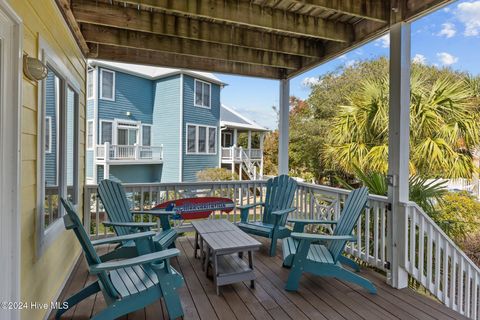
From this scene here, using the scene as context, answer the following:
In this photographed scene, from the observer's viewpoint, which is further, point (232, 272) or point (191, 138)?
point (191, 138)

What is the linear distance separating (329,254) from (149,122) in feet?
33.2

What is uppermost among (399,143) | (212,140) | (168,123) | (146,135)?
(168,123)

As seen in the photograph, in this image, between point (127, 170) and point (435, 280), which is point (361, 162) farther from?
point (127, 170)

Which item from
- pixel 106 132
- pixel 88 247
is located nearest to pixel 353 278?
pixel 88 247

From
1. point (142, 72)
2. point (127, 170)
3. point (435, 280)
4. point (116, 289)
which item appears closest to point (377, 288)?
point (435, 280)

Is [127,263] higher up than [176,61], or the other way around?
[176,61]

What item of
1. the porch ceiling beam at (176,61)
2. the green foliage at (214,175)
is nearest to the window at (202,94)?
the green foliage at (214,175)

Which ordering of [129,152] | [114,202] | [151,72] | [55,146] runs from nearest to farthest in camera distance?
[55,146] < [114,202] < [129,152] < [151,72]

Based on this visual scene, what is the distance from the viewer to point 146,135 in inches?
460

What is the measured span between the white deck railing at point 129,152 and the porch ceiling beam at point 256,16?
813 centimetres

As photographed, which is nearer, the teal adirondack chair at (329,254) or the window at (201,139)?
the teal adirondack chair at (329,254)

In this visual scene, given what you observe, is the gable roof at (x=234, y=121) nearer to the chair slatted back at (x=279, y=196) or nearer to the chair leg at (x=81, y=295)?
the chair slatted back at (x=279, y=196)

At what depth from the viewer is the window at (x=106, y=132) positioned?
10.4 metres

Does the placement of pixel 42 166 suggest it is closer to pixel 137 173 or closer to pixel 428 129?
pixel 428 129
